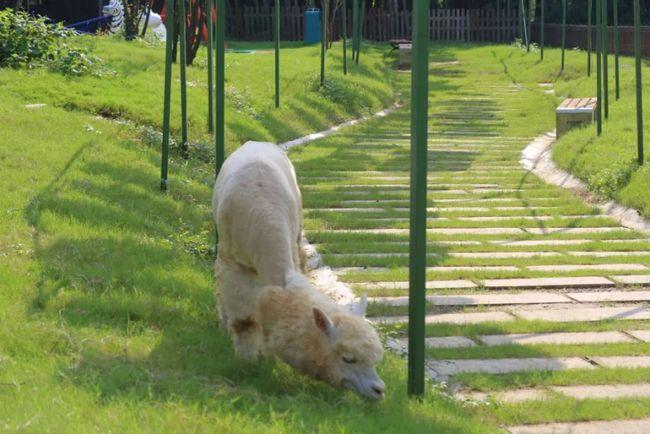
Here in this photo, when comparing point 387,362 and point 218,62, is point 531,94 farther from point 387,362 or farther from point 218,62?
point 387,362

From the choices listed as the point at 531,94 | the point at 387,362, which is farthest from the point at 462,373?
the point at 531,94

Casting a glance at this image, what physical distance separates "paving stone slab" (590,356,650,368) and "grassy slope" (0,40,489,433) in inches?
54.2

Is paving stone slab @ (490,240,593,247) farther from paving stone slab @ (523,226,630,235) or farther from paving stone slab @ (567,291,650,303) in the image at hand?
paving stone slab @ (567,291,650,303)

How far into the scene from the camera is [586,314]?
8.30 metres

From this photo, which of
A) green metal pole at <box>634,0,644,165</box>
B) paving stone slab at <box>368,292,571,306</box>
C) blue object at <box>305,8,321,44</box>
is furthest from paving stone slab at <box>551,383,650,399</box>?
blue object at <box>305,8,321,44</box>

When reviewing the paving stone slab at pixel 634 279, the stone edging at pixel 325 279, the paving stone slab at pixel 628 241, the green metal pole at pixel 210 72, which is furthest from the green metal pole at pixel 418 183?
the green metal pole at pixel 210 72

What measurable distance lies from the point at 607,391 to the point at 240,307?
2340 millimetres

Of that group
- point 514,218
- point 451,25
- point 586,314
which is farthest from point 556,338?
point 451,25

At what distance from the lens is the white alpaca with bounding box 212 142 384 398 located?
5531 millimetres

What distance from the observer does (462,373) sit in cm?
680

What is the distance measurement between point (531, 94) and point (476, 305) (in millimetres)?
17685

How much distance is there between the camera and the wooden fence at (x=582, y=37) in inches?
1333

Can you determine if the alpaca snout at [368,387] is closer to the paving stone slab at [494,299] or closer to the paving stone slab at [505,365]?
the paving stone slab at [505,365]

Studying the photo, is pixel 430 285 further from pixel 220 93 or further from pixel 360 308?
pixel 360 308
